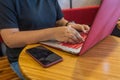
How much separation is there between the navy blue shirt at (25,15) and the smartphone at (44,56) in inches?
9.3

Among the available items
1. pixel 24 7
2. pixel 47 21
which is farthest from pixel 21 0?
pixel 47 21

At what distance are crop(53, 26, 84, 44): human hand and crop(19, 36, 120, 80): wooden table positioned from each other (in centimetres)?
8

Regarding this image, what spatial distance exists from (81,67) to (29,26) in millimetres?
493

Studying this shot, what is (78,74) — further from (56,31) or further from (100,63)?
(56,31)

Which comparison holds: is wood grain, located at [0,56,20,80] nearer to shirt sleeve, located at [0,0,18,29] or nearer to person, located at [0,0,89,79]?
person, located at [0,0,89,79]

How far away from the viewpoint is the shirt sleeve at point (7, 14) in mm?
1037

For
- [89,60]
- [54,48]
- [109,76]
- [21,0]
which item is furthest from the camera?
[21,0]

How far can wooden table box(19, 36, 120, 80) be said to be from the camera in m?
0.72

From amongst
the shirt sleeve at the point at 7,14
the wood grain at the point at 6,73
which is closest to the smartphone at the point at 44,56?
the shirt sleeve at the point at 7,14

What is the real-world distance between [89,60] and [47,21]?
483 millimetres

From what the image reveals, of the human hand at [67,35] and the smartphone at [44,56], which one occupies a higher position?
the human hand at [67,35]

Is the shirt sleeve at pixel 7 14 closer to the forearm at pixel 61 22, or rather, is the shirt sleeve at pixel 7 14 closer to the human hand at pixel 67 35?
the human hand at pixel 67 35

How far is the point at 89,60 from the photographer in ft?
2.68

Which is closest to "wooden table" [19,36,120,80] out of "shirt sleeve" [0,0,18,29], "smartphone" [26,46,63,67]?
"smartphone" [26,46,63,67]
